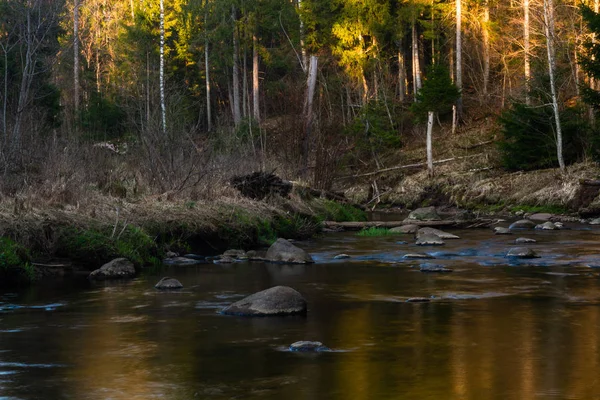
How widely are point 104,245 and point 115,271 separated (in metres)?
0.89

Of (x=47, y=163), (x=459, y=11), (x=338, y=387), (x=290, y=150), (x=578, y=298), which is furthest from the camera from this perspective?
(x=459, y=11)

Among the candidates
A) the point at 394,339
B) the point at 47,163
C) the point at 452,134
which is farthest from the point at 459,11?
the point at 394,339

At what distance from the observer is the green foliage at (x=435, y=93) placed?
40562 mm

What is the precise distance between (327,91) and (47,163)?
3204cm

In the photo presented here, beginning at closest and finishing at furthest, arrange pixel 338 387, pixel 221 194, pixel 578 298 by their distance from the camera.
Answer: pixel 338 387 → pixel 578 298 → pixel 221 194

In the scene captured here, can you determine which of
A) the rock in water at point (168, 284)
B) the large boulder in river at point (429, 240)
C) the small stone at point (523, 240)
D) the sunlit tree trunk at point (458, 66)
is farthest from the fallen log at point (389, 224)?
the sunlit tree trunk at point (458, 66)

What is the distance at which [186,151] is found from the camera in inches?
906

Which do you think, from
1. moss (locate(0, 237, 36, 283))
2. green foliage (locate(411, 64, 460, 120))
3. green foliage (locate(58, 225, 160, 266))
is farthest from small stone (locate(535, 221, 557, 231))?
green foliage (locate(411, 64, 460, 120))

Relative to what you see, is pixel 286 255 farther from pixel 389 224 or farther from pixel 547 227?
pixel 547 227

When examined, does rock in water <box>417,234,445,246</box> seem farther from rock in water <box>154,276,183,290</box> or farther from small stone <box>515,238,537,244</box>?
rock in water <box>154,276,183,290</box>

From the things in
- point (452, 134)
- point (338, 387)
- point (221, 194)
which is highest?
point (452, 134)

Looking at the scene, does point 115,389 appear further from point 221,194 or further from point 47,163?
point 221,194

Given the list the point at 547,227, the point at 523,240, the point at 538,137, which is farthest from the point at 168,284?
the point at 538,137

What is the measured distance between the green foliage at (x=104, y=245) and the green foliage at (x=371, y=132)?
27399 mm
